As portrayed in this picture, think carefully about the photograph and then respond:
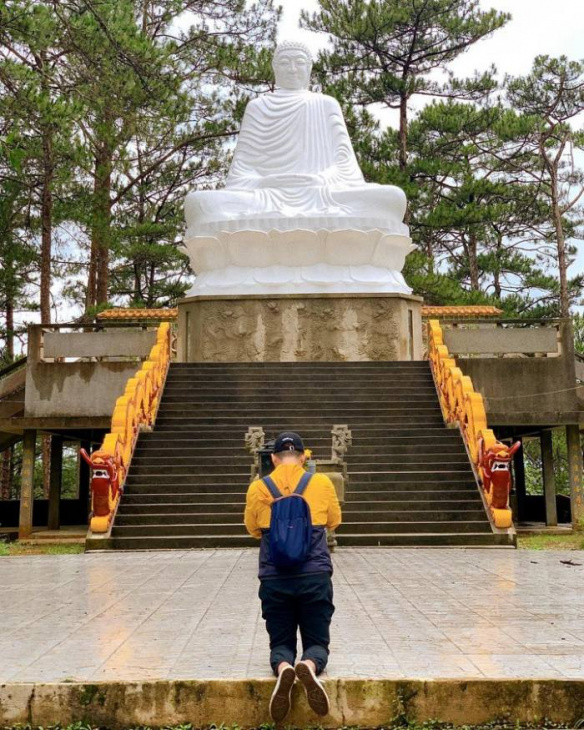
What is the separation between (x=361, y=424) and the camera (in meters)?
13.1

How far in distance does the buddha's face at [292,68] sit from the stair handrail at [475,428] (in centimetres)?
863

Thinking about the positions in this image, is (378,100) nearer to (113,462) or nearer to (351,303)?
(351,303)

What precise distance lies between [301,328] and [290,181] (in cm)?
388

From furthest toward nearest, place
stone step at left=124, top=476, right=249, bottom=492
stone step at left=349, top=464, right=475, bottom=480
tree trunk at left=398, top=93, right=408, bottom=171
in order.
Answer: tree trunk at left=398, top=93, right=408, bottom=171 < stone step at left=349, top=464, right=475, bottom=480 < stone step at left=124, top=476, right=249, bottom=492

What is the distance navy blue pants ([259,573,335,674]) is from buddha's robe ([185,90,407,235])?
567 inches

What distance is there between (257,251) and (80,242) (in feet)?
31.9

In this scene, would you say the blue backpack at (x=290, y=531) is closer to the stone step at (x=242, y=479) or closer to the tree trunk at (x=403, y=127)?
the stone step at (x=242, y=479)

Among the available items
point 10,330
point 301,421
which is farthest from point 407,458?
point 10,330

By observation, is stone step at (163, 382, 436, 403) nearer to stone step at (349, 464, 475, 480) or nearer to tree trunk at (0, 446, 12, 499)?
stone step at (349, 464, 475, 480)

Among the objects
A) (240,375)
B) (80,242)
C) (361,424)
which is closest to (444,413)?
(361,424)

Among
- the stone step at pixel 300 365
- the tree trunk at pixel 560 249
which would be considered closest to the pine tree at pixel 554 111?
the tree trunk at pixel 560 249

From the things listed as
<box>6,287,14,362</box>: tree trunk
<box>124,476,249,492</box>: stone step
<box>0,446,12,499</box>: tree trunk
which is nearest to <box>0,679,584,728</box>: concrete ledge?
<box>124,476,249,492</box>: stone step

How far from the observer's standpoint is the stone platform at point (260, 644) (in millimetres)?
3816

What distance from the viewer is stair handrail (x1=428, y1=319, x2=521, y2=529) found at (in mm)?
10352
